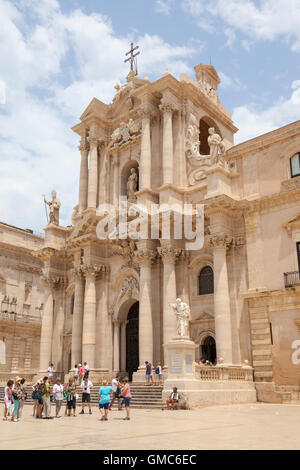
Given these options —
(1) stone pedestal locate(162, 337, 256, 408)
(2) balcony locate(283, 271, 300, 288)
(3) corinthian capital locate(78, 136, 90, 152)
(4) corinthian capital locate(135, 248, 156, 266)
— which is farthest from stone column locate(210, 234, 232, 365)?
→ (3) corinthian capital locate(78, 136, 90, 152)

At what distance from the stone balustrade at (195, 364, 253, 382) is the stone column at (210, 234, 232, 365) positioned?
0.78 metres

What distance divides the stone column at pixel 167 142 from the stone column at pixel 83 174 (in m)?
8.44

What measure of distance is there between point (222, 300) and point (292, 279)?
3652 mm

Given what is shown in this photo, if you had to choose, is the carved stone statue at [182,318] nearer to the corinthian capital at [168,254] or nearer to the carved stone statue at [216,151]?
the corinthian capital at [168,254]

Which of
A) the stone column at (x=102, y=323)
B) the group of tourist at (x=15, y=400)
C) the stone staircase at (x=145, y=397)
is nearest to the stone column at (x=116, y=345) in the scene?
the stone column at (x=102, y=323)

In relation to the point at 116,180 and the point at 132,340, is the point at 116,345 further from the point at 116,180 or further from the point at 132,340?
the point at 116,180

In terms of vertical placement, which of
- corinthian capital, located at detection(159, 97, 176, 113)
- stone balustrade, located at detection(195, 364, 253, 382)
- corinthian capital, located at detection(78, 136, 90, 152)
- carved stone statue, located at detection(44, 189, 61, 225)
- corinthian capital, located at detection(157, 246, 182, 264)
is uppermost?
corinthian capital, located at detection(78, 136, 90, 152)

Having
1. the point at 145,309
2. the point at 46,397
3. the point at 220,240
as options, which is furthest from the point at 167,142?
the point at 46,397

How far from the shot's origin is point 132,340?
101 ft

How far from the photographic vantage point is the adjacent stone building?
77.0 ft

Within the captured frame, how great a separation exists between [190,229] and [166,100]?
29.4ft

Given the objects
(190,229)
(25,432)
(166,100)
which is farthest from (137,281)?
(25,432)

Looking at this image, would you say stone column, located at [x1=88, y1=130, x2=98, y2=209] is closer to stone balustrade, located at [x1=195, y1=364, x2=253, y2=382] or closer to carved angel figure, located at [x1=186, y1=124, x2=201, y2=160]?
carved angel figure, located at [x1=186, y1=124, x2=201, y2=160]

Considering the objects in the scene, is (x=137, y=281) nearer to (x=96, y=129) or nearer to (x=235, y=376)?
(x=235, y=376)
